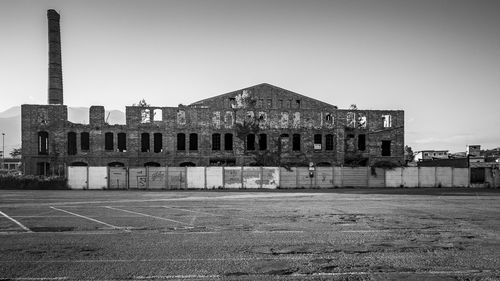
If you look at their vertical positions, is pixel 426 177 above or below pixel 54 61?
below

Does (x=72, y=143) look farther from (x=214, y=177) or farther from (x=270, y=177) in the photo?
(x=270, y=177)

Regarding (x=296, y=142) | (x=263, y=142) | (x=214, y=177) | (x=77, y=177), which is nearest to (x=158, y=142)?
(x=77, y=177)

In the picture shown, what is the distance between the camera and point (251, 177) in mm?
32438

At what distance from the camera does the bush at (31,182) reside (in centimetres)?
3089

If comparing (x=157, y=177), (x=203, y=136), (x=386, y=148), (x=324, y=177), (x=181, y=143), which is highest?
(x=203, y=136)

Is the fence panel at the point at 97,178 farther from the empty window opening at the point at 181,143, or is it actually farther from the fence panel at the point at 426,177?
the fence panel at the point at 426,177

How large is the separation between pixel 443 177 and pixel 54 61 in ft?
131

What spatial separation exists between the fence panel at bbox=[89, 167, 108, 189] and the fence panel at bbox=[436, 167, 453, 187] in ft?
92.4

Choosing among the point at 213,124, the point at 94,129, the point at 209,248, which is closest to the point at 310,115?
the point at 213,124

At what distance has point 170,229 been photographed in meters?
9.94

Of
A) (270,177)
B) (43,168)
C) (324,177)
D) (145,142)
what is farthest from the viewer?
(145,142)

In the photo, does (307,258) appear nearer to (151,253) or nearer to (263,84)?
(151,253)

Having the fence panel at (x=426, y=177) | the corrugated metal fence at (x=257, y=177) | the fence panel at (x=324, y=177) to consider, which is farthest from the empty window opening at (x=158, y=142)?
the fence panel at (x=426, y=177)

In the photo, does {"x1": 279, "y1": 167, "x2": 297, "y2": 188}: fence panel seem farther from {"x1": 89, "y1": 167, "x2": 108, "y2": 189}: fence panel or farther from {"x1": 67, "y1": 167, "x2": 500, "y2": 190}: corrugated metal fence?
{"x1": 89, "y1": 167, "x2": 108, "y2": 189}: fence panel
